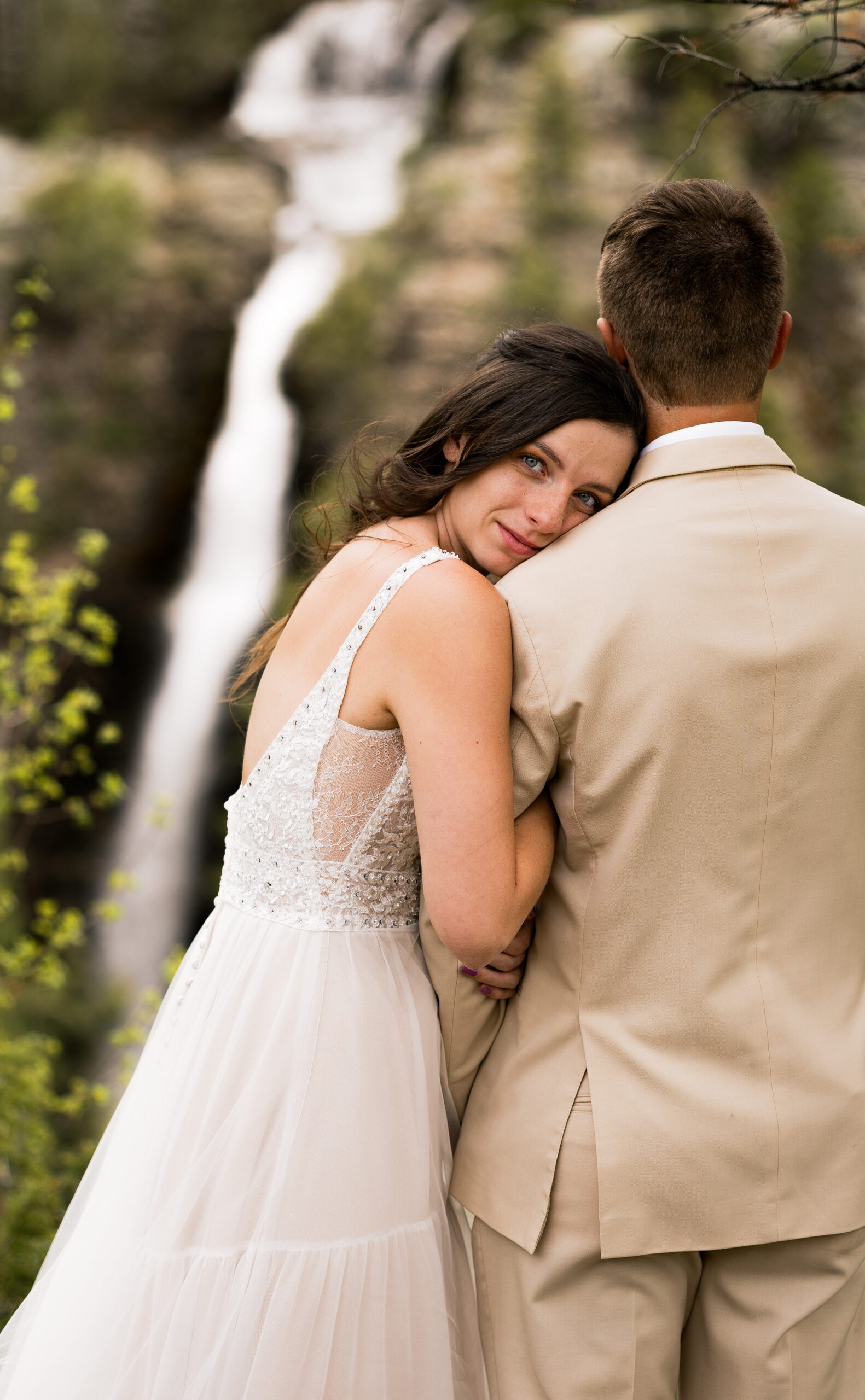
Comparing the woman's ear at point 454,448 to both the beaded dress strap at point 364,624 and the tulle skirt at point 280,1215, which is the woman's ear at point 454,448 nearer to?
the beaded dress strap at point 364,624

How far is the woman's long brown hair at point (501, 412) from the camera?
71.5 inches

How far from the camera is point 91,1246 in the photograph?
1.87 m

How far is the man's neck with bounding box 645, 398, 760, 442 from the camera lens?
171 cm

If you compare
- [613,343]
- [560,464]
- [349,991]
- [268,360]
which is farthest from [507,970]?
[268,360]

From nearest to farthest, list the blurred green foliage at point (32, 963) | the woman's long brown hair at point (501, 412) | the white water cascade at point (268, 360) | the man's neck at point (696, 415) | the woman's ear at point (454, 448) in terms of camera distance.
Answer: the man's neck at point (696, 415) < the woman's long brown hair at point (501, 412) < the woman's ear at point (454, 448) < the blurred green foliage at point (32, 963) < the white water cascade at point (268, 360)

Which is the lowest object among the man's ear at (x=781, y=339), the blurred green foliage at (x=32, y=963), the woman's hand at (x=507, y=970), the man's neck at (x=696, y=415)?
the blurred green foliage at (x=32, y=963)

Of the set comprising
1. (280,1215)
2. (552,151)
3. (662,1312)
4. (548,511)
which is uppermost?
(552,151)

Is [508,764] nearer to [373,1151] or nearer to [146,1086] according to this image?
[373,1151]

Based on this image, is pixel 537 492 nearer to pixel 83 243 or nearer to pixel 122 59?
pixel 83 243

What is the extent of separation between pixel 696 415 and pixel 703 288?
178 millimetres

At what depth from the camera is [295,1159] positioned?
1.79 meters

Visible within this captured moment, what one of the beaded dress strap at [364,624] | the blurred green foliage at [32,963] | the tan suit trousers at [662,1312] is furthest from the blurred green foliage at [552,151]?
the tan suit trousers at [662,1312]

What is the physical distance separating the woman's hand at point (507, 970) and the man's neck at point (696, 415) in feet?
2.57

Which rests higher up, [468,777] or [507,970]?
[468,777]
